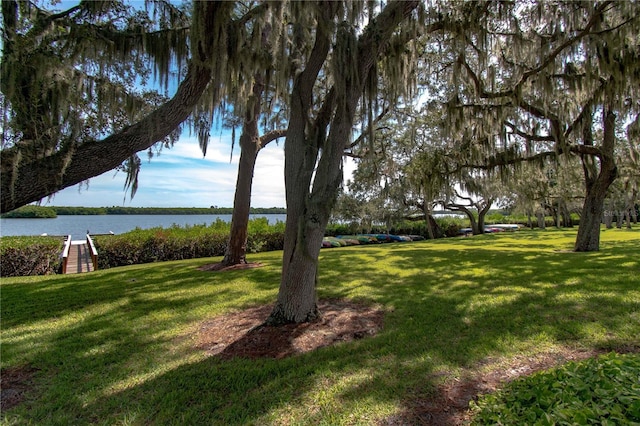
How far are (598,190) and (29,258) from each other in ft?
53.2

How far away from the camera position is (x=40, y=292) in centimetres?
604

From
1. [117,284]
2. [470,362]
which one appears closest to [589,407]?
[470,362]

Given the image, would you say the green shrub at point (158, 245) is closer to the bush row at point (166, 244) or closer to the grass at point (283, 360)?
the bush row at point (166, 244)

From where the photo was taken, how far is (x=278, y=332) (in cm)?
363

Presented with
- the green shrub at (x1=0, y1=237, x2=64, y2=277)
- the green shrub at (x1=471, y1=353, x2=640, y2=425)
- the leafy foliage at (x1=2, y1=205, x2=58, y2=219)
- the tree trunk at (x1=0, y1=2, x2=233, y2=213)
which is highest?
the tree trunk at (x1=0, y1=2, x2=233, y2=213)

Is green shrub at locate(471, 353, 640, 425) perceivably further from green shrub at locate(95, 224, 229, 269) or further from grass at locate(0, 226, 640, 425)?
green shrub at locate(95, 224, 229, 269)

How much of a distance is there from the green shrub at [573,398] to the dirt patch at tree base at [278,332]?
5.42 feet

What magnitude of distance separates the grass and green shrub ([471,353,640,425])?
504 millimetres

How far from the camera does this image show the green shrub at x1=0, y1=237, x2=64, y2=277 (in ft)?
27.4

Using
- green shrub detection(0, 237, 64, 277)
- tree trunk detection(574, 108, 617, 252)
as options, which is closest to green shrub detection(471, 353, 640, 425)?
tree trunk detection(574, 108, 617, 252)

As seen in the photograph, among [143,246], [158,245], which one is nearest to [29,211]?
[143,246]

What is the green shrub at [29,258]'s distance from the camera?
8359 mm

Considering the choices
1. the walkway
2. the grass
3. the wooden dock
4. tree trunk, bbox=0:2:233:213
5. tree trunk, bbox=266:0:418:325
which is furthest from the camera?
the walkway

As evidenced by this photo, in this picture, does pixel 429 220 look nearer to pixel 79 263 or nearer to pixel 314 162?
pixel 79 263
